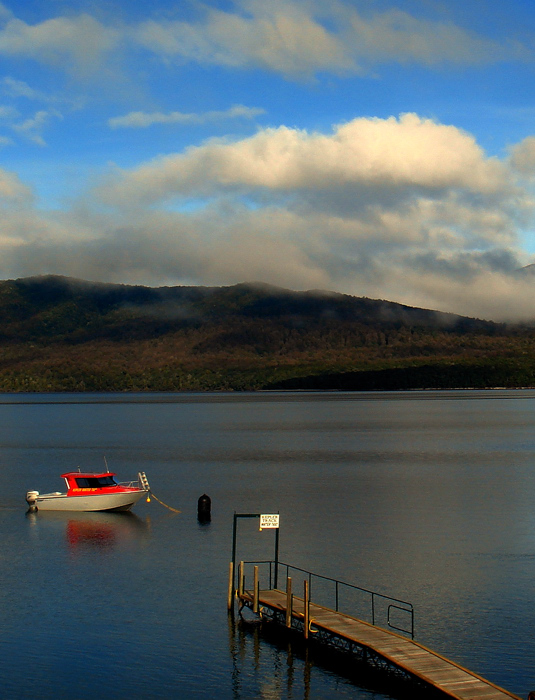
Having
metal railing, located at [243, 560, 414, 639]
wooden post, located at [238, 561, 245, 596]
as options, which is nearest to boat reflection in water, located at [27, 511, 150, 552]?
metal railing, located at [243, 560, 414, 639]

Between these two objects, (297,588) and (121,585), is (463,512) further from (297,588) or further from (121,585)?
(121,585)

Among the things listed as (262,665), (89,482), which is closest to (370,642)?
(262,665)

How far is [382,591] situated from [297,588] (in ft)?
13.4

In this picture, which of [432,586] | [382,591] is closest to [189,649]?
[382,591]

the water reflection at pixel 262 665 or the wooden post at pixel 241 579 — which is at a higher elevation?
the wooden post at pixel 241 579

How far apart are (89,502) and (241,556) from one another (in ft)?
69.6

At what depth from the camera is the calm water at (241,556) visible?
2942 centimetres

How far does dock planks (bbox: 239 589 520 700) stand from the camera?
2531cm

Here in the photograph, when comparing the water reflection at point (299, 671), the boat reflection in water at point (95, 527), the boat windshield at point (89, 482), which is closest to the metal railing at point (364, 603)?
the water reflection at point (299, 671)

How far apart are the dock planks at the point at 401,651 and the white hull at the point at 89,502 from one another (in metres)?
28.8

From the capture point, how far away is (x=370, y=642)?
29.4 metres

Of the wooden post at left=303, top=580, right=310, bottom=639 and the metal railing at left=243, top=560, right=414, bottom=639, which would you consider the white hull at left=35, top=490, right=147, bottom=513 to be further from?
the wooden post at left=303, top=580, right=310, bottom=639

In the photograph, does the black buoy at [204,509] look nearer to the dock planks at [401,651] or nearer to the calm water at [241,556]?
the calm water at [241,556]

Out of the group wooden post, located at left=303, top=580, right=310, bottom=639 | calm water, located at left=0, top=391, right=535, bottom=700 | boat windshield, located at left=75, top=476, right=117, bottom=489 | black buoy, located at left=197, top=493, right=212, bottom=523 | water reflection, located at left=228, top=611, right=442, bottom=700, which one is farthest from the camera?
boat windshield, located at left=75, top=476, right=117, bottom=489
